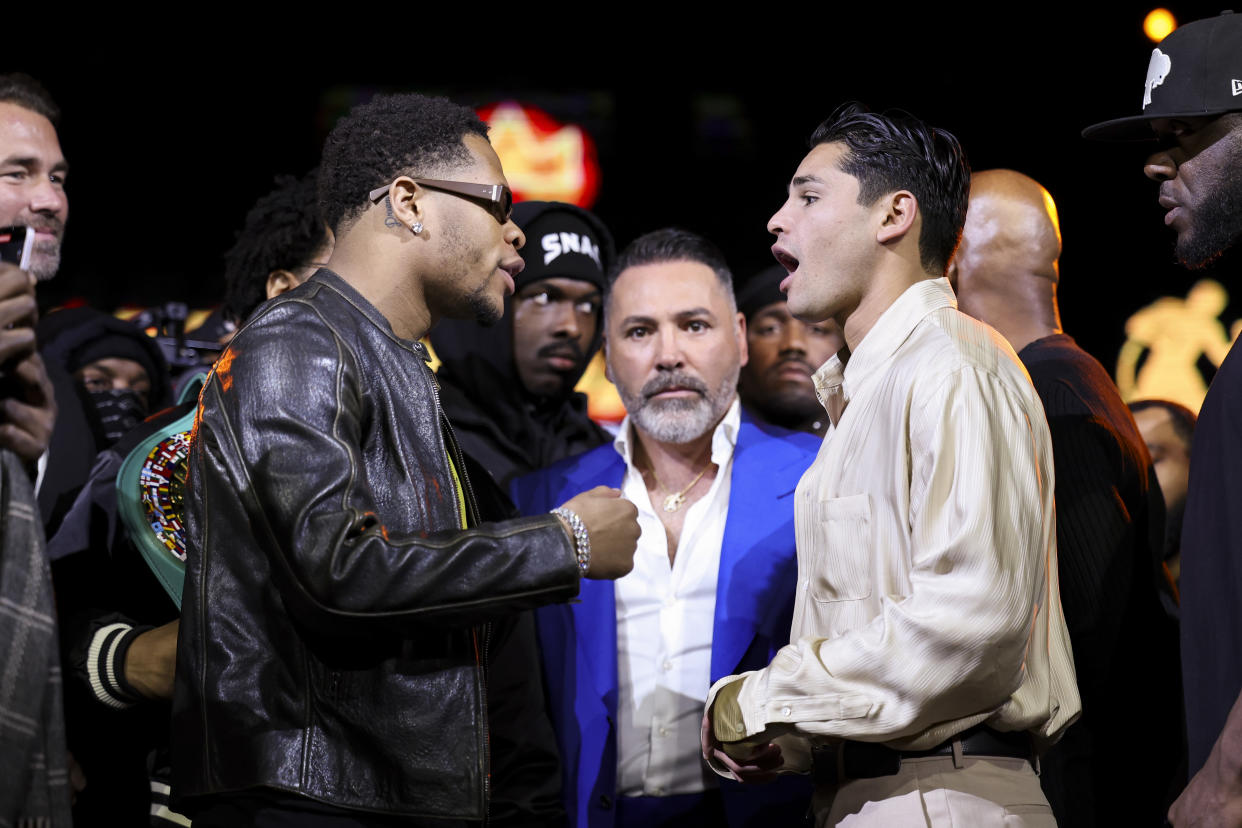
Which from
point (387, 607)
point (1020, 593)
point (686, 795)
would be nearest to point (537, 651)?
point (686, 795)

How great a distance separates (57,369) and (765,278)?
247 cm

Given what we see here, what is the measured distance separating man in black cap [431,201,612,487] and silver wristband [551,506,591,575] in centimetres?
198

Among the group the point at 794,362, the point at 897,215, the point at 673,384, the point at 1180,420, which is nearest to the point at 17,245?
the point at 897,215

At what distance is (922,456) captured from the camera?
1.97m

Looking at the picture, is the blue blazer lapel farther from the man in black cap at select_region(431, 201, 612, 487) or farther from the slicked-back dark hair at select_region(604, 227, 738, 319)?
the man in black cap at select_region(431, 201, 612, 487)

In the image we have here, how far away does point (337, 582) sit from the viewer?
182 cm

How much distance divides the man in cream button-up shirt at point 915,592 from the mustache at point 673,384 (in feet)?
3.12

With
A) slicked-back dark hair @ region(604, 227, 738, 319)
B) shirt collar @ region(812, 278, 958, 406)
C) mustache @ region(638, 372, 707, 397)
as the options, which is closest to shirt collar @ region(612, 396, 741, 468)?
mustache @ region(638, 372, 707, 397)

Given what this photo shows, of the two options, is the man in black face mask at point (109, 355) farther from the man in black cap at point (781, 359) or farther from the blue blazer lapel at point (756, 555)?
the blue blazer lapel at point (756, 555)

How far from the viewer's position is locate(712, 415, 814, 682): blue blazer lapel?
9.50ft

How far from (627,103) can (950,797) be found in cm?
760

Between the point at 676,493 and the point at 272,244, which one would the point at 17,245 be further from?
the point at 676,493

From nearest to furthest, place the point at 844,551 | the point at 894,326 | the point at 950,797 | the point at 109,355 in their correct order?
the point at 950,797, the point at 844,551, the point at 894,326, the point at 109,355

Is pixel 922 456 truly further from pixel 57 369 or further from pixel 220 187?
pixel 220 187
